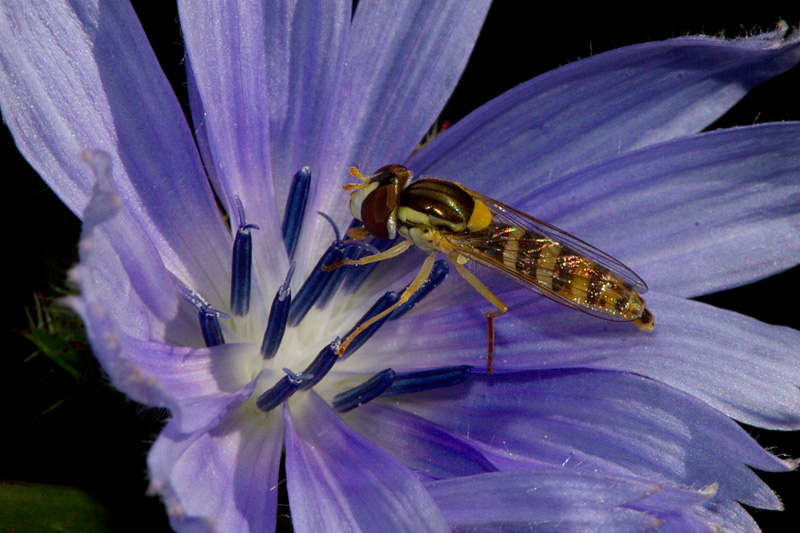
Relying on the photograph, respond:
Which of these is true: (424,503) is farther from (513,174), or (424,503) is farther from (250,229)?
(513,174)

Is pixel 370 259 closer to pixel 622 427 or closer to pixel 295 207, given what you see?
pixel 295 207

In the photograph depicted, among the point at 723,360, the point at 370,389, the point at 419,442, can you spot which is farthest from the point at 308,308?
the point at 723,360

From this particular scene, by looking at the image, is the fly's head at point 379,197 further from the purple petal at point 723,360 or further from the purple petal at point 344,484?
the purple petal at point 723,360

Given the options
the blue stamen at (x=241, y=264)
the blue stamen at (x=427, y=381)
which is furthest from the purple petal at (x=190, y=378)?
the blue stamen at (x=427, y=381)

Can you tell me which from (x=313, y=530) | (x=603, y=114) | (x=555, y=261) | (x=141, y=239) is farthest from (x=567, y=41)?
(x=313, y=530)

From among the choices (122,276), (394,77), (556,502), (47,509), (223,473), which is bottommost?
(47,509)

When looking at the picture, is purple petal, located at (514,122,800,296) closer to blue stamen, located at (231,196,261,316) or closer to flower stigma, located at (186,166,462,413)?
flower stigma, located at (186,166,462,413)

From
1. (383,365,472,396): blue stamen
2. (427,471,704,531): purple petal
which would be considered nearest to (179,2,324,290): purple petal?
(383,365,472,396): blue stamen
